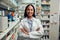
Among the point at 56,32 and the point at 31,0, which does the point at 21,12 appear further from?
the point at 56,32

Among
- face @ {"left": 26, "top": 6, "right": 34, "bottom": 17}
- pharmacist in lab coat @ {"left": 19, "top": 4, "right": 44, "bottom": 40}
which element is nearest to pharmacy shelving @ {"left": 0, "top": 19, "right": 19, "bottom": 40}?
pharmacist in lab coat @ {"left": 19, "top": 4, "right": 44, "bottom": 40}

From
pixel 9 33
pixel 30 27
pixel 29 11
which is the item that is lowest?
pixel 9 33

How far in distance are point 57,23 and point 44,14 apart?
1147 mm

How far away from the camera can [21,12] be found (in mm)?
6637

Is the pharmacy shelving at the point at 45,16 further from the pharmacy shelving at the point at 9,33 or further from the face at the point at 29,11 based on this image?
the face at the point at 29,11

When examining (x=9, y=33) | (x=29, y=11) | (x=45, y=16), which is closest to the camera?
(x=29, y=11)

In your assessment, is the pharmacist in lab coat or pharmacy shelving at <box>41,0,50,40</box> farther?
pharmacy shelving at <box>41,0,50,40</box>

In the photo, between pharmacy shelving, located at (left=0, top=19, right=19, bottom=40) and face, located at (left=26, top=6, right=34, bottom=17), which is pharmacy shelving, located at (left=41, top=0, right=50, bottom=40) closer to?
pharmacy shelving, located at (left=0, top=19, right=19, bottom=40)

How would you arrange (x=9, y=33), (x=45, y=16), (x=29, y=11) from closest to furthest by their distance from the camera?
(x=29, y=11), (x=9, y=33), (x=45, y=16)

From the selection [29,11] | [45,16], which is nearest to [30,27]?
[29,11]

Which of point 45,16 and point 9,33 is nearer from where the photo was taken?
point 9,33

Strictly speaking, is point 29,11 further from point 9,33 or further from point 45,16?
point 45,16

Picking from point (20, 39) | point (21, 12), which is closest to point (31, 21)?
point (20, 39)

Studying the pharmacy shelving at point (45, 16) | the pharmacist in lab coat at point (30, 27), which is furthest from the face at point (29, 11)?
the pharmacy shelving at point (45, 16)
